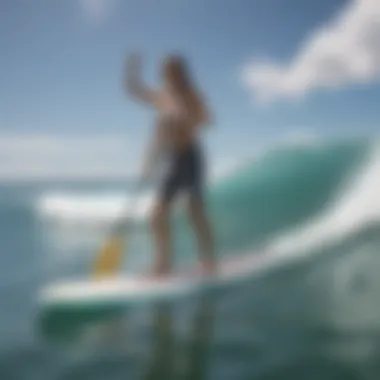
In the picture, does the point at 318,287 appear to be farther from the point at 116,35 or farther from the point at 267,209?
the point at 116,35

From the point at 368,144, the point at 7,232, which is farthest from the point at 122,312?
the point at 368,144

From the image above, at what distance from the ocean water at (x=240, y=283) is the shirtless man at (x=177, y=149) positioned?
3 cm

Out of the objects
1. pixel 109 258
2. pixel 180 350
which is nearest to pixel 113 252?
pixel 109 258

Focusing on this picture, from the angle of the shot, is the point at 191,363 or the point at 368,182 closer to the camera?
the point at 191,363

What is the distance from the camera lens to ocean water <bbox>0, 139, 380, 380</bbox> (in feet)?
5.33

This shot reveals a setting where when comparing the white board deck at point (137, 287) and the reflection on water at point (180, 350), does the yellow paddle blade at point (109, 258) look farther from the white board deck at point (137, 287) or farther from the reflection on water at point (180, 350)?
the reflection on water at point (180, 350)

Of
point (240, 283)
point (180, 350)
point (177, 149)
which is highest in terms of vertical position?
point (177, 149)

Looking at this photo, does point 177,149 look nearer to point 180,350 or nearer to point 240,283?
point 240,283

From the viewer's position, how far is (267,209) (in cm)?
171

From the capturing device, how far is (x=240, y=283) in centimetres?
170

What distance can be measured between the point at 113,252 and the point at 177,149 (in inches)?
11.2

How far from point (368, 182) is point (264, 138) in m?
0.28

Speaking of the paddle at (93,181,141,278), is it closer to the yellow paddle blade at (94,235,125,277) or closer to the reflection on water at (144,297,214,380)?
the yellow paddle blade at (94,235,125,277)

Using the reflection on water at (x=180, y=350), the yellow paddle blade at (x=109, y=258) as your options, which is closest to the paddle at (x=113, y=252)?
the yellow paddle blade at (x=109, y=258)
